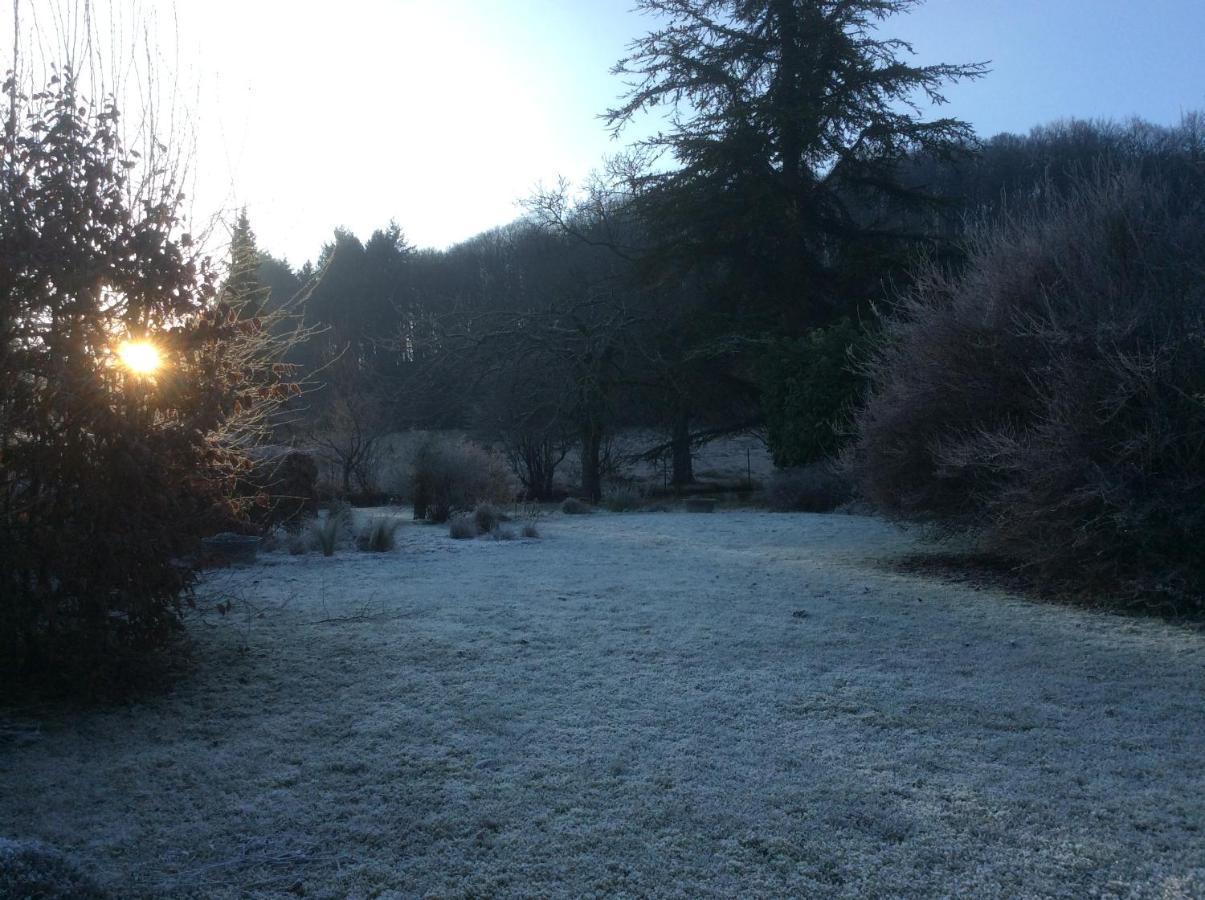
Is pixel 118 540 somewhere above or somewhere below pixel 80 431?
below

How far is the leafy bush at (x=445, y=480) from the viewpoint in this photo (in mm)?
13227

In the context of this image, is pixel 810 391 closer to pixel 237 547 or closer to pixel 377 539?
pixel 377 539

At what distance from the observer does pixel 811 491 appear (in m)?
14.8

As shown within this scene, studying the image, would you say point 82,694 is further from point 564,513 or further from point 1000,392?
point 564,513

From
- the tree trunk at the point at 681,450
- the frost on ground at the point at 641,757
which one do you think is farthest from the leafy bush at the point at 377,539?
the tree trunk at the point at 681,450

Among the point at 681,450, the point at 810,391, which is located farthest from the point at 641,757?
the point at 681,450

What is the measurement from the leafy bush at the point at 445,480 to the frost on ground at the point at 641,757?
21.2 feet

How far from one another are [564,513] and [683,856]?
12.1 meters

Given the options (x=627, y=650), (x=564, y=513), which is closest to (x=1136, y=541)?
(x=627, y=650)

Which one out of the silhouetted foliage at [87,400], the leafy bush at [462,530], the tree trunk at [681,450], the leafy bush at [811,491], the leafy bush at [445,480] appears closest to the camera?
the silhouetted foliage at [87,400]

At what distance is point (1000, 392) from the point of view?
7887 mm

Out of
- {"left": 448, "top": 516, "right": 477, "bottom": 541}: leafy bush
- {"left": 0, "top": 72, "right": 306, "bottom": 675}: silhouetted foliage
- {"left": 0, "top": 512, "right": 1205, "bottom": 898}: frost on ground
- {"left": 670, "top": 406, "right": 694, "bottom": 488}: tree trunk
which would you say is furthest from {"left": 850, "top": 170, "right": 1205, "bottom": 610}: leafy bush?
{"left": 670, "top": 406, "right": 694, "bottom": 488}: tree trunk

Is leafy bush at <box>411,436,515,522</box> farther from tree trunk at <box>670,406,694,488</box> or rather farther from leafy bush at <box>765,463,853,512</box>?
tree trunk at <box>670,406,694,488</box>

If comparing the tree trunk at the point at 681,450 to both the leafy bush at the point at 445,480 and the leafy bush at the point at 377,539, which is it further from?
the leafy bush at the point at 377,539
